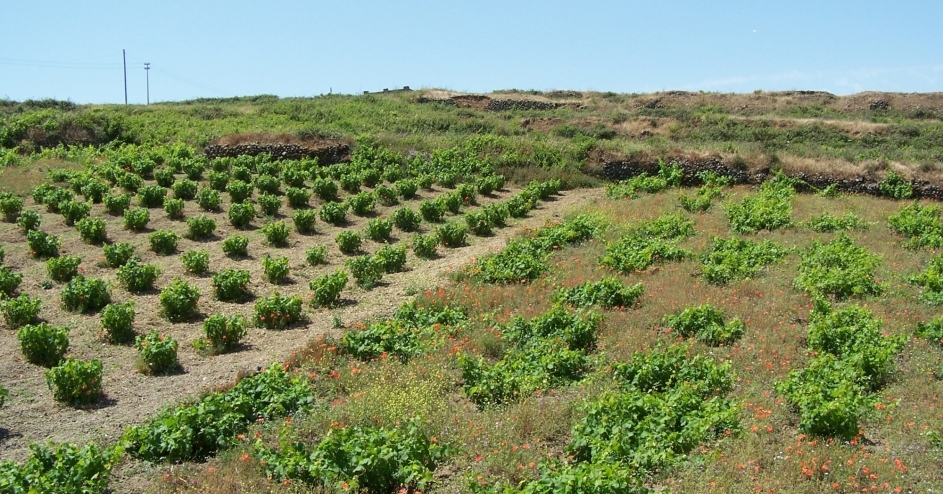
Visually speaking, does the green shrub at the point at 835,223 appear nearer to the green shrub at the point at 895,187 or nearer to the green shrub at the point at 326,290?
the green shrub at the point at 895,187

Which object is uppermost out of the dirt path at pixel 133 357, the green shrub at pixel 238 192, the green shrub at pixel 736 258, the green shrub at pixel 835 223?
the green shrub at pixel 238 192

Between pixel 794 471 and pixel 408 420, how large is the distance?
3.82 m

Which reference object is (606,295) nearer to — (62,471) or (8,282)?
(62,471)

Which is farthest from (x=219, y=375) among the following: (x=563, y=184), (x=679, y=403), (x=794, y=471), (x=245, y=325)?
(x=563, y=184)

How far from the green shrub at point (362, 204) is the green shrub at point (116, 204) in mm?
6149

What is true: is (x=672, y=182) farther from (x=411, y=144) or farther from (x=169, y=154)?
(x=169, y=154)

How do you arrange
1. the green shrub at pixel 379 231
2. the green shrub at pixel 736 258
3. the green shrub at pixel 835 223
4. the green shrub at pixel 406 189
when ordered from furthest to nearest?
the green shrub at pixel 406 189 → the green shrub at pixel 379 231 → the green shrub at pixel 835 223 → the green shrub at pixel 736 258

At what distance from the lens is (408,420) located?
7.98 meters

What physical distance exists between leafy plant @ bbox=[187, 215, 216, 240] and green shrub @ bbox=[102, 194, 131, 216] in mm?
3123

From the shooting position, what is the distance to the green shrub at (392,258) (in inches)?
627

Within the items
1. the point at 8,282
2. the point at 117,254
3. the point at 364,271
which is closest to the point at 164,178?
the point at 117,254

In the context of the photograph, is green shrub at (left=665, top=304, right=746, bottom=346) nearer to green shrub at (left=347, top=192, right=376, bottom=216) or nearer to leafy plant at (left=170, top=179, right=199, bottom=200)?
green shrub at (left=347, top=192, right=376, bottom=216)

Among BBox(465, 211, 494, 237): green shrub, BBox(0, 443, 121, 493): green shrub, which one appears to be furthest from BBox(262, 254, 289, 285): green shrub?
BBox(0, 443, 121, 493): green shrub

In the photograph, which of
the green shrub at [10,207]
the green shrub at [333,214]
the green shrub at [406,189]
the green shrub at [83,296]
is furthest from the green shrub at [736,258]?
the green shrub at [10,207]
